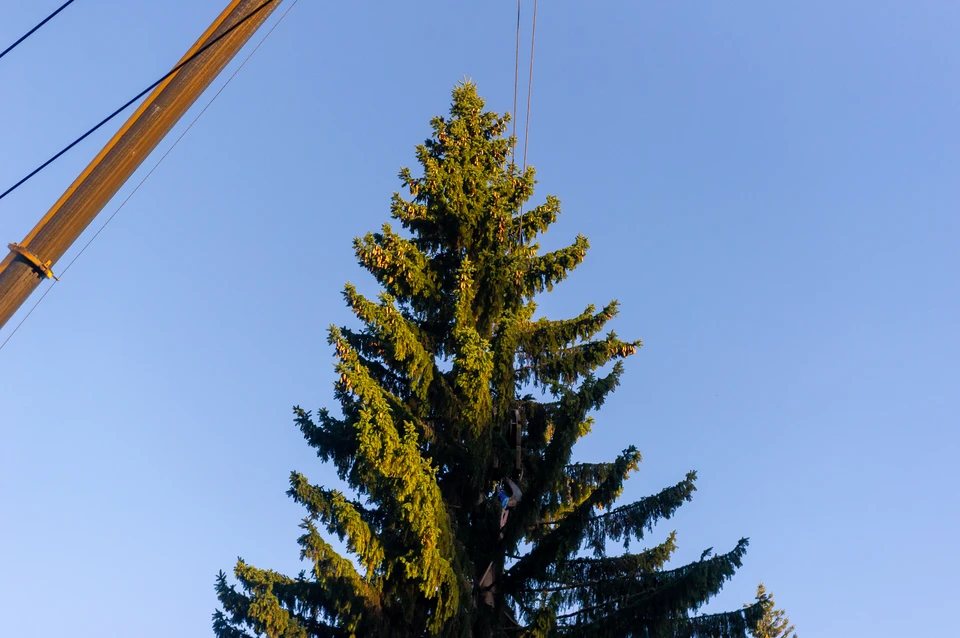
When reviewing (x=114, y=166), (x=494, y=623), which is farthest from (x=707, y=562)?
(x=114, y=166)

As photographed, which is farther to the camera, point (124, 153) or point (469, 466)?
point (469, 466)

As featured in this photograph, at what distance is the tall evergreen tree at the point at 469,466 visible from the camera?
40.0 feet

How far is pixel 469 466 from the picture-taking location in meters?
14.4

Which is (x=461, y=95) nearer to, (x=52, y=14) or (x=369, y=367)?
(x=369, y=367)

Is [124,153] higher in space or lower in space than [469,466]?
lower

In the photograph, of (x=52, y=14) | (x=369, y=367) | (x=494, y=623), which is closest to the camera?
(x=52, y=14)

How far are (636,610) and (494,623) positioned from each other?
203 cm

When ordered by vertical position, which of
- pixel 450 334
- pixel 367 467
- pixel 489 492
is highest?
pixel 450 334

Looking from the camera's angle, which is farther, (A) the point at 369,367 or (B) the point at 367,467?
(A) the point at 369,367

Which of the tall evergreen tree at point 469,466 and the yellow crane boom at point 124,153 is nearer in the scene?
the yellow crane boom at point 124,153

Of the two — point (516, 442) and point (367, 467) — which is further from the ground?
point (516, 442)

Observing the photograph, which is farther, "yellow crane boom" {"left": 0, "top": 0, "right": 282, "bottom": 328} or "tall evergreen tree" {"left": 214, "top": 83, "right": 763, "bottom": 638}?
"tall evergreen tree" {"left": 214, "top": 83, "right": 763, "bottom": 638}

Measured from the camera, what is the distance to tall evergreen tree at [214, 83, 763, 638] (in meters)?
12.2

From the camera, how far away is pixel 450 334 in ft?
52.7
